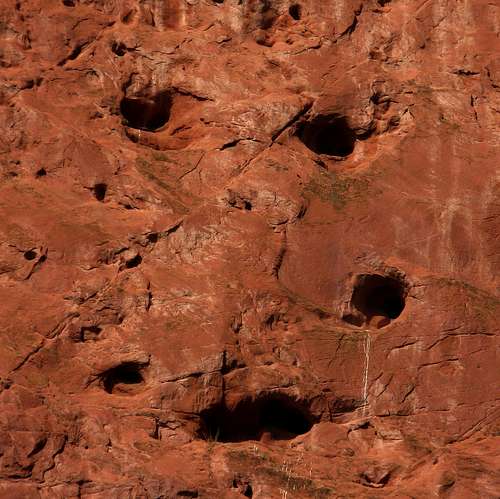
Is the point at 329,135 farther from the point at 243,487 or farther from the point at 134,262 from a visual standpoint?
the point at 243,487

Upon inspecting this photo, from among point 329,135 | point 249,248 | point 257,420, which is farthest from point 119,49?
point 257,420

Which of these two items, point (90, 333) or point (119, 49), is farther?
point (119, 49)

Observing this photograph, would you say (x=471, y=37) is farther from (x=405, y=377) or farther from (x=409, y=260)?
(x=405, y=377)

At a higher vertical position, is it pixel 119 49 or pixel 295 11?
pixel 295 11

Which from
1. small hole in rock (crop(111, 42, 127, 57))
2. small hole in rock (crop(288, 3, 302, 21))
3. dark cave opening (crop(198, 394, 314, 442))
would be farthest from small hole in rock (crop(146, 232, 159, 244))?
small hole in rock (crop(288, 3, 302, 21))

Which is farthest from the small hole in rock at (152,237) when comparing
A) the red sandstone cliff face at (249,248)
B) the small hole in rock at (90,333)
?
the small hole in rock at (90,333)

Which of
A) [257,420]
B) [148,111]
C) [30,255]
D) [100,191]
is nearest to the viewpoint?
[257,420]

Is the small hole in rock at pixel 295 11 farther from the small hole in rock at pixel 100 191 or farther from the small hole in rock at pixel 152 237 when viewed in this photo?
the small hole in rock at pixel 152 237
